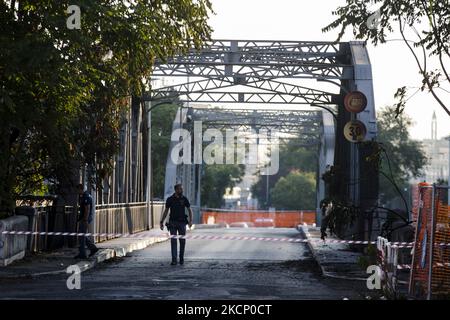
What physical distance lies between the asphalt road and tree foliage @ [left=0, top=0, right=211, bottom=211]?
2.86 m

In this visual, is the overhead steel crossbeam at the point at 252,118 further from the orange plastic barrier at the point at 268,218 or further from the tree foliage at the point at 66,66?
the tree foliage at the point at 66,66

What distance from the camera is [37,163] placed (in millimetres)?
23625

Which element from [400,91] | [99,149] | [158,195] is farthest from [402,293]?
[158,195]

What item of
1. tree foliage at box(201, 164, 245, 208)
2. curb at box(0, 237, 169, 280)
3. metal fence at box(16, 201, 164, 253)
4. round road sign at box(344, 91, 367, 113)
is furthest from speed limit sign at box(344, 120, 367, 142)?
tree foliage at box(201, 164, 245, 208)

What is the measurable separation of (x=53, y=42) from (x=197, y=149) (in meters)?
49.0

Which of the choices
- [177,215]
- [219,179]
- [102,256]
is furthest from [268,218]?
[177,215]

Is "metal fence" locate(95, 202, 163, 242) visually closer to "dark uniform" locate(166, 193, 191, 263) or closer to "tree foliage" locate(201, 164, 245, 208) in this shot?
"dark uniform" locate(166, 193, 191, 263)

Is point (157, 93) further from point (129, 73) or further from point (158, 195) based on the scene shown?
point (158, 195)

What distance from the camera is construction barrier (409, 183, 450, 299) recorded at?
1359cm

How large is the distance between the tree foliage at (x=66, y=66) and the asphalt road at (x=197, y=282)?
9.37ft

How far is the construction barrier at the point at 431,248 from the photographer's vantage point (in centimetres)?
1359

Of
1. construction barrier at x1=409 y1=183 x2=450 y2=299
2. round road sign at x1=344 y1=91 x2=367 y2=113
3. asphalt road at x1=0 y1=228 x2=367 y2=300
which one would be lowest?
asphalt road at x1=0 y1=228 x2=367 y2=300

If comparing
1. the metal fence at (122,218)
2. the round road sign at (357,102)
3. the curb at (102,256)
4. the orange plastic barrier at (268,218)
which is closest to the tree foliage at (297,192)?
the orange plastic barrier at (268,218)

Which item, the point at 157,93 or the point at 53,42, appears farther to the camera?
the point at 157,93
